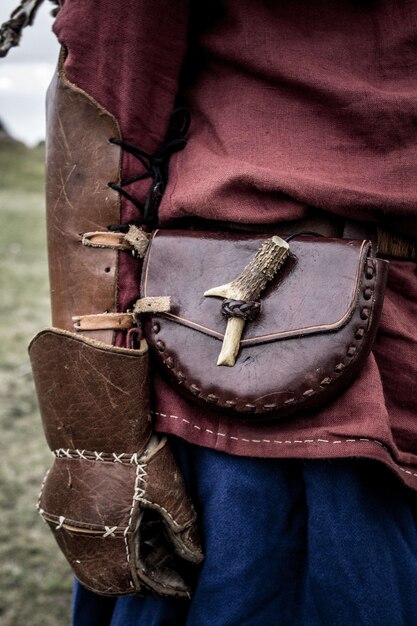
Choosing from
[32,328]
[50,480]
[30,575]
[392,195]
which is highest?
[392,195]

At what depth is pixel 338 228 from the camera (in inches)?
45.1

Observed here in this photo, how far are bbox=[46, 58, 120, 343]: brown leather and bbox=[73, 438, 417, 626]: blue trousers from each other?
35 centimetres

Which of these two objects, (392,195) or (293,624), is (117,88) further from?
(293,624)

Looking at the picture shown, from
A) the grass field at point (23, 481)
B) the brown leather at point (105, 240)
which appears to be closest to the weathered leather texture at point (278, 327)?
the brown leather at point (105, 240)

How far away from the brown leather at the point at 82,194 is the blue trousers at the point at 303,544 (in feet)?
1.16

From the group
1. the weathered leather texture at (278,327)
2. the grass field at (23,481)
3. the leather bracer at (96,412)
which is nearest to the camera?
the weathered leather texture at (278,327)

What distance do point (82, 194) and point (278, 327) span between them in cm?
45

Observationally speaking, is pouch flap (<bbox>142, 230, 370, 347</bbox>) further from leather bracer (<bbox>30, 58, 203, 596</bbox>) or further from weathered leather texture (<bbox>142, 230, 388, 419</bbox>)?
leather bracer (<bbox>30, 58, 203, 596</bbox>)

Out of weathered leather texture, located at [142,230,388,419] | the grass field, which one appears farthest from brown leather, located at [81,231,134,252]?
the grass field

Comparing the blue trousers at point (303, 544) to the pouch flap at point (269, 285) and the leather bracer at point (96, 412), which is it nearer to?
the leather bracer at point (96, 412)

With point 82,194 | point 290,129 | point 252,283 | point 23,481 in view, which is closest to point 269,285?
point 252,283

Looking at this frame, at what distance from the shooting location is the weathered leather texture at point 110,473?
113 cm

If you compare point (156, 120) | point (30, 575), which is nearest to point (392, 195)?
point (156, 120)

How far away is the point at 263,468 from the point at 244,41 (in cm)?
73
